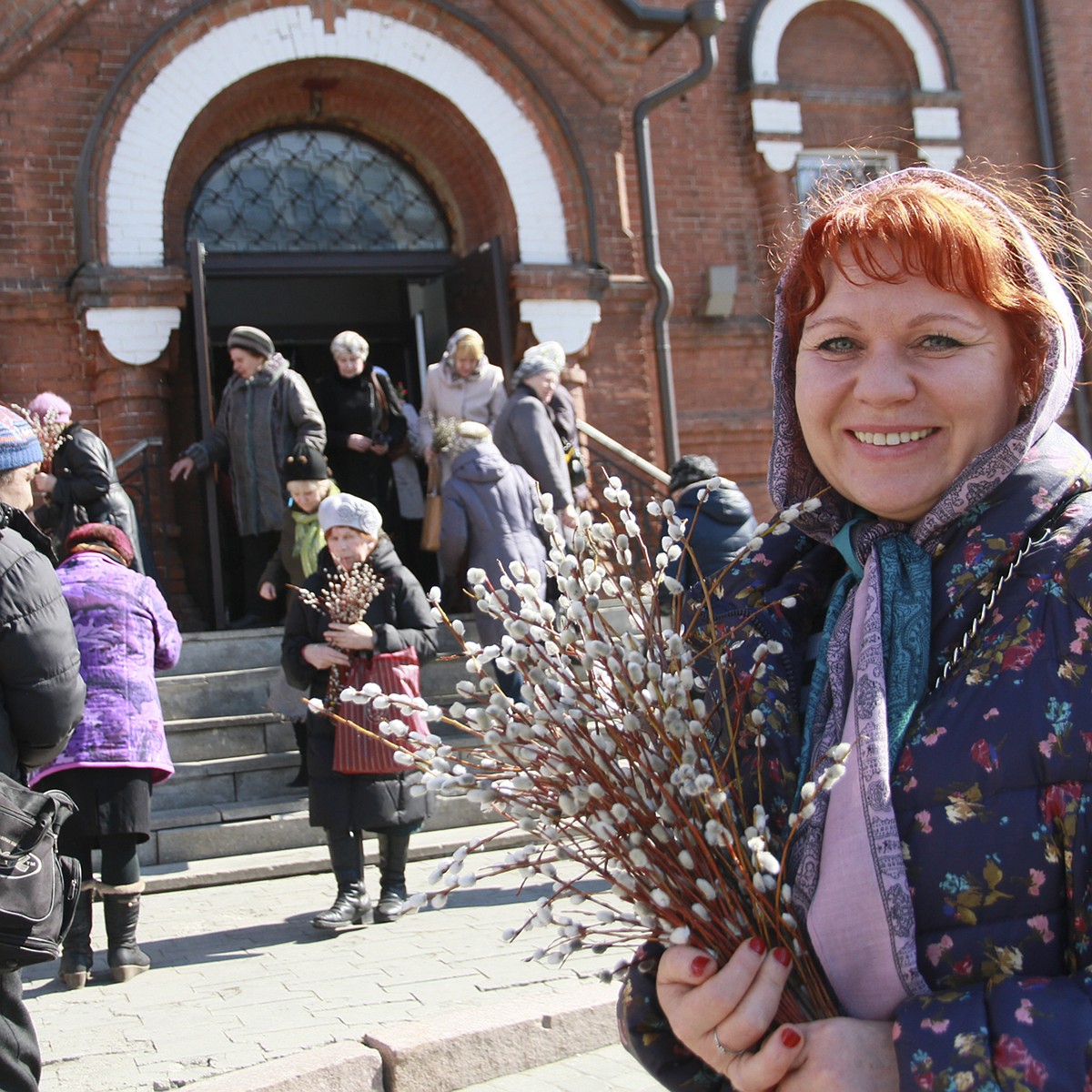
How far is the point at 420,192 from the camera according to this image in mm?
12008

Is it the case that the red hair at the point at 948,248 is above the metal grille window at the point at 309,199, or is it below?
below

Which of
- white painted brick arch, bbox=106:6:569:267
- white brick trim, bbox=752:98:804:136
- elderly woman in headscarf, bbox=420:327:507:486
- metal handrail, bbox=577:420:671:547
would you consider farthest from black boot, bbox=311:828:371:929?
white brick trim, bbox=752:98:804:136

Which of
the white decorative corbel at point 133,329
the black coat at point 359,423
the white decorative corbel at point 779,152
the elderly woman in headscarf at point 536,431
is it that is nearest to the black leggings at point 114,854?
the elderly woman in headscarf at point 536,431

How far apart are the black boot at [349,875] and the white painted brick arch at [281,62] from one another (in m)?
5.81

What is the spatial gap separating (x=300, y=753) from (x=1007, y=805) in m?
6.72

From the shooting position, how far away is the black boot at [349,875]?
588cm

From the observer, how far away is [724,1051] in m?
1.48

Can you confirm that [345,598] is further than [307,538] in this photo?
No

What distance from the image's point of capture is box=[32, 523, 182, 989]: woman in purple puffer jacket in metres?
5.28

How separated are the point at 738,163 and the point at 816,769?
40.2 ft

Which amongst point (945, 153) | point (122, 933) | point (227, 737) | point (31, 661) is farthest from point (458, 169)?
point (31, 661)

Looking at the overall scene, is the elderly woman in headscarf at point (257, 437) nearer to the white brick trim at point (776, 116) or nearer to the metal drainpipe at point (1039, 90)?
the white brick trim at point (776, 116)

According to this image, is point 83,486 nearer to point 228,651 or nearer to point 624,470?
point 228,651

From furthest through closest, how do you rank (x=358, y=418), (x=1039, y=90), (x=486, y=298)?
(x=1039, y=90) → (x=486, y=298) → (x=358, y=418)
